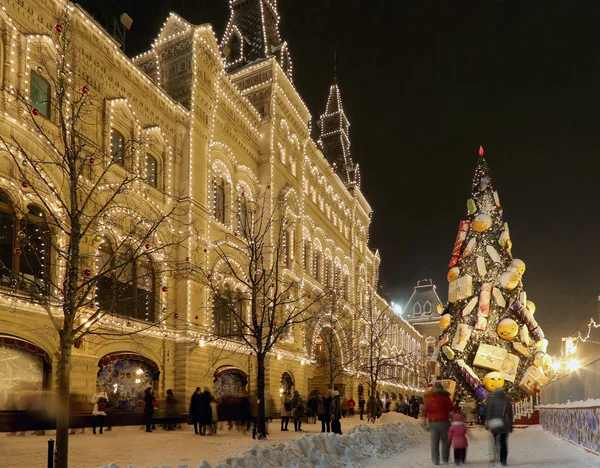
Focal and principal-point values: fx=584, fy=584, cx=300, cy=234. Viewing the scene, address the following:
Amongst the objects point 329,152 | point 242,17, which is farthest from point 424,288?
point 242,17

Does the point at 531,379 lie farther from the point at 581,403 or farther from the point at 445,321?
the point at 581,403

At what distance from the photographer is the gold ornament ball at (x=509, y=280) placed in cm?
2281

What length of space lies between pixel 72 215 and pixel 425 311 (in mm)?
101602

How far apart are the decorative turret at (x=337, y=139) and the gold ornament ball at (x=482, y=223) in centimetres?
2819

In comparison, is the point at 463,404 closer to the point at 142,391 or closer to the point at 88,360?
the point at 142,391

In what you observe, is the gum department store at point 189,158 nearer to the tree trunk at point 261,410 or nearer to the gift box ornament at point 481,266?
the tree trunk at point 261,410

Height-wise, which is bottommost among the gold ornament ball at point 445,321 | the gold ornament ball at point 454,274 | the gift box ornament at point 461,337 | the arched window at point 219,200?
the gift box ornament at point 461,337

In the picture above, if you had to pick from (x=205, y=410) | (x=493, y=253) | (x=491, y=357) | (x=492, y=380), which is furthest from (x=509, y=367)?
(x=205, y=410)

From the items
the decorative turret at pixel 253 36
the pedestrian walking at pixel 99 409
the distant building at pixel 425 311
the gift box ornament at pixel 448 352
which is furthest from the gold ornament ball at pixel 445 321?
the distant building at pixel 425 311

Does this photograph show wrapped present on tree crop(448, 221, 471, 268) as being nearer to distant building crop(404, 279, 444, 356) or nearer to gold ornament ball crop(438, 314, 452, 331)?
gold ornament ball crop(438, 314, 452, 331)

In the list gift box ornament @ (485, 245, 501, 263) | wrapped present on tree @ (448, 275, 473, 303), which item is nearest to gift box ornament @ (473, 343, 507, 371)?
wrapped present on tree @ (448, 275, 473, 303)

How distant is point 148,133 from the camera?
2275cm

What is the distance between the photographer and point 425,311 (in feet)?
349

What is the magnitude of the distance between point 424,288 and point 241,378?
85996 mm
